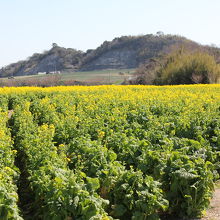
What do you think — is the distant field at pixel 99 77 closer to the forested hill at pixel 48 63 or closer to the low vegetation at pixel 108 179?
the forested hill at pixel 48 63

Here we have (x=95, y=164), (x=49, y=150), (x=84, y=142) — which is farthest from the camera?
(x=84, y=142)

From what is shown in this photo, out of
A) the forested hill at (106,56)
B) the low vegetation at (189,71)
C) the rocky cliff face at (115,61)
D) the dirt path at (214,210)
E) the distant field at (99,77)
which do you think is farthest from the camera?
the rocky cliff face at (115,61)

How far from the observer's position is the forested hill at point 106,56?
90.9m

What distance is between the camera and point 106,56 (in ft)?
→ 328

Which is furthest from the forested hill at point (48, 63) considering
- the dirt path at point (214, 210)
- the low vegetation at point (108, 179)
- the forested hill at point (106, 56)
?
the dirt path at point (214, 210)

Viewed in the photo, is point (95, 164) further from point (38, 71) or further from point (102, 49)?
point (38, 71)

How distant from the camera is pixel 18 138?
9.72 meters

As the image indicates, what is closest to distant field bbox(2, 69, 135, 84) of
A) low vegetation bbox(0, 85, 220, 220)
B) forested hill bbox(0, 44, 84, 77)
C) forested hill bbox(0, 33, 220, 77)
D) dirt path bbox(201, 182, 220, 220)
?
forested hill bbox(0, 33, 220, 77)

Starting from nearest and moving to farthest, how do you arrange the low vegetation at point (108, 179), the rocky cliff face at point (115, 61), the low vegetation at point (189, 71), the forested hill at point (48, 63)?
the low vegetation at point (108, 179) → the low vegetation at point (189, 71) → the rocky cliff face at point (115, 61) → the forested hill at point (48, 63)

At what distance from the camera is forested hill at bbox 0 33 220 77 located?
90938 millimetres

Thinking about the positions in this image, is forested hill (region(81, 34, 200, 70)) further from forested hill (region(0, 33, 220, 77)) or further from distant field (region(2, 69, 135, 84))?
distant field (region(2, 69, 135, 84))

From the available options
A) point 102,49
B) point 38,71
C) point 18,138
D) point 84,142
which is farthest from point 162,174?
point 38,71

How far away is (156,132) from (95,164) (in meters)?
2.63

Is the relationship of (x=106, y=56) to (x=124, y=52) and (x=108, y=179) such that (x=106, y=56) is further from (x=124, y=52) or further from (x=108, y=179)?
(x=108, y=179)
